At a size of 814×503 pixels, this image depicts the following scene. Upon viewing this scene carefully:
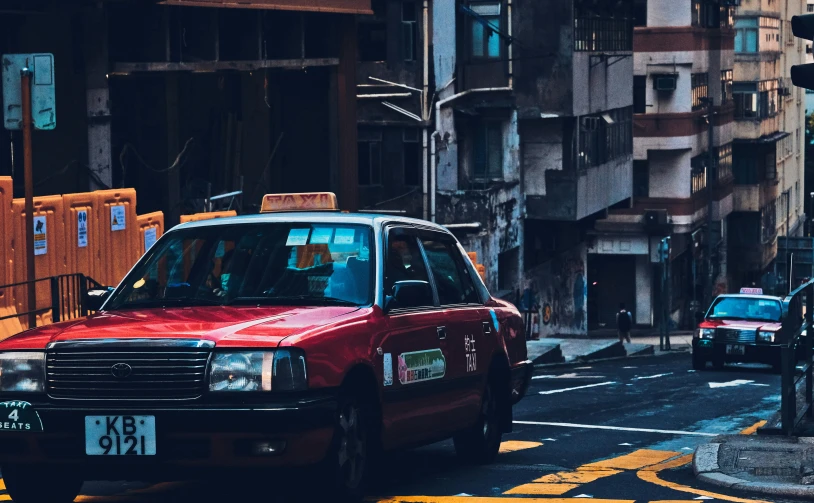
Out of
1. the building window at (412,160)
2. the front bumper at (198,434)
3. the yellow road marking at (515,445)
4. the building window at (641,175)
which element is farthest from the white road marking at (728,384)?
the building window at (641,175)

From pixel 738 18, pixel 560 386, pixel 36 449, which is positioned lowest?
pixel 560 386

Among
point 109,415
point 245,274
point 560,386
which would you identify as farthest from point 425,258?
point 560,386

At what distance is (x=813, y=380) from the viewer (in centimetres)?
1419

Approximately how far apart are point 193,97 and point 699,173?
38587 mm

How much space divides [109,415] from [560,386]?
15.8 m

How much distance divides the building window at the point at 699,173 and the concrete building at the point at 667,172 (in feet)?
0.13

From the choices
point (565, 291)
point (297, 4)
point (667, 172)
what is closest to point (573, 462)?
point (297, 4)

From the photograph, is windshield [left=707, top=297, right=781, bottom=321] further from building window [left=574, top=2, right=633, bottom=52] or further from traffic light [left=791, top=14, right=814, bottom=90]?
traffic light [left=791, top=14, right=814, bottom=90]

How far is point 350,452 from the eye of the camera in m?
9.05

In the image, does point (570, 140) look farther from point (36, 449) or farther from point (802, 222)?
point (802, 222)

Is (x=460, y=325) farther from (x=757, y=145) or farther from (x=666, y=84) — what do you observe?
(x=757, y=145)

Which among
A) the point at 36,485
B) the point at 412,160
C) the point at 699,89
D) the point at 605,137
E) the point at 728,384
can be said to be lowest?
the point at 728,384

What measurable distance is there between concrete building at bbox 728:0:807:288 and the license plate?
68.9 m

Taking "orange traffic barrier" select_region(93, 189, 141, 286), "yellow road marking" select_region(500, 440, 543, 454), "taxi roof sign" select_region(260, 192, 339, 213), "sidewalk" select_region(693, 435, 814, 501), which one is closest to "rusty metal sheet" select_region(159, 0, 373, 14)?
"orange traffic barrier" select_region(93, 189, 141, 286)
